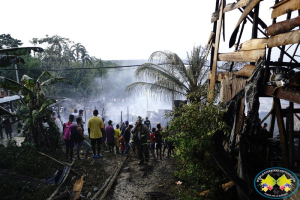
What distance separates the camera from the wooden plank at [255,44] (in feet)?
13.4

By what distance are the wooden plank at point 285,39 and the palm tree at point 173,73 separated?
7.09m

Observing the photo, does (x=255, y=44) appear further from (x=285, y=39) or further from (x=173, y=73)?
(x=173, y=73)

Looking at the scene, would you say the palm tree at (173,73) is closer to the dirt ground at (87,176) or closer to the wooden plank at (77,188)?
the dirt ground at (87,176)

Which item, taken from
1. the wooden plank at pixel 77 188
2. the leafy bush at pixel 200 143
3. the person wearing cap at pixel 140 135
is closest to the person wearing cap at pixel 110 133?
the person wearing cap at pixel 140 135

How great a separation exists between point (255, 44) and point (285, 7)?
2.88ft

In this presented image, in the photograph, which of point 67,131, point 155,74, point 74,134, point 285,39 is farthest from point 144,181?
point 155,74

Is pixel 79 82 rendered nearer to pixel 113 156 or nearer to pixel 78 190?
pixel 113 156

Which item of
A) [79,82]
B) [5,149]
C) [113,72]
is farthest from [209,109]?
[113,72]

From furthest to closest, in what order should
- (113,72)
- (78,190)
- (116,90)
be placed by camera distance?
1. (113,72)
2. (116,90)
3. (78,190)

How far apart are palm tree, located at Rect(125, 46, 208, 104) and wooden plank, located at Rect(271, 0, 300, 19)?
698 centimetres

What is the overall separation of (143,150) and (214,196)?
3.89 metres

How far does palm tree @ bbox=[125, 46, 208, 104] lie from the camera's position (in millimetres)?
11055

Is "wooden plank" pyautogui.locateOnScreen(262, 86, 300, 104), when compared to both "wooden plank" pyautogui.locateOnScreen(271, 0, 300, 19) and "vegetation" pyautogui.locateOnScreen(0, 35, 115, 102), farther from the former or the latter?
"vegetation" pyautogui.locateOnScreen(0, 35, 115, 102)

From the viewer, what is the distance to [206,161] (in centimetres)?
479
